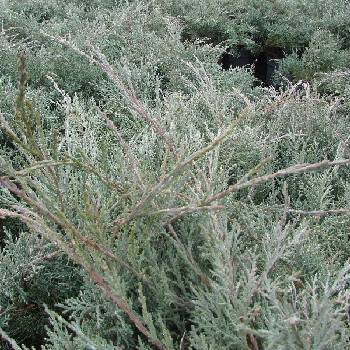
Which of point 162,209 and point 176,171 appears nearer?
point 176,171

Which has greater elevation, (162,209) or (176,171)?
(176,171)

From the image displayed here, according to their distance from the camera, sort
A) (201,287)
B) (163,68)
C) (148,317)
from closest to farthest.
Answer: (148,317)
(201,287)
(163,68)

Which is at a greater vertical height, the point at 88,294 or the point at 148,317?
the point at 148,317

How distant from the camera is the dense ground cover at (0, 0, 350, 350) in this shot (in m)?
1.11

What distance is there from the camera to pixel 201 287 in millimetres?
1325

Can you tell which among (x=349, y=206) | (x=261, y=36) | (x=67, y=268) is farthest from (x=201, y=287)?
(x=261, y=36)

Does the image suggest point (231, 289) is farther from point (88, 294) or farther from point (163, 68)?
point (163, 68)

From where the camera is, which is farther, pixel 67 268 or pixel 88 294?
pixel 67 268

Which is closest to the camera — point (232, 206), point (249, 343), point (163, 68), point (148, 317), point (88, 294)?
point (148, 317)

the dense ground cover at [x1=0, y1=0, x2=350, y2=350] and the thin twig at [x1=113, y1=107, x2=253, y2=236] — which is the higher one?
the thin twig at [x1=113, y1=107, x2=253, y2=236]

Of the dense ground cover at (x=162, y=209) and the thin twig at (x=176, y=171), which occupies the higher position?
the thin twig at (x=176, y=171)

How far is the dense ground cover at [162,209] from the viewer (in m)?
1.11

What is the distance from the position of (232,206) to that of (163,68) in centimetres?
190

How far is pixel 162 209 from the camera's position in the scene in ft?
4.17
